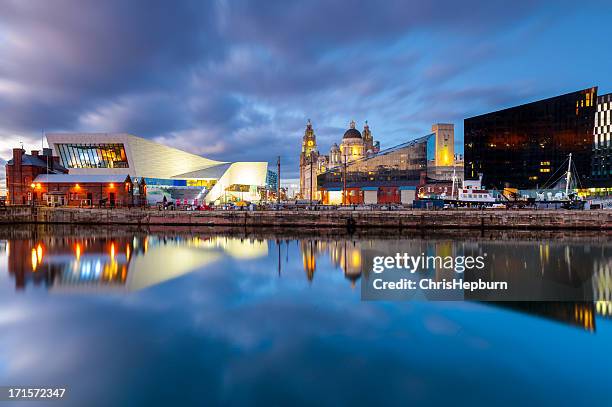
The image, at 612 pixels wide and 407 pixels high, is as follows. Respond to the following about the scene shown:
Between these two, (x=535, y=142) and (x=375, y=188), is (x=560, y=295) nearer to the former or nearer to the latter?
(x=375, y=188)

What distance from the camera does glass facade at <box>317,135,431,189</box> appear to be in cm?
7112

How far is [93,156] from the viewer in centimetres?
6956

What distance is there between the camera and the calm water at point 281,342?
→ 23.1 feet

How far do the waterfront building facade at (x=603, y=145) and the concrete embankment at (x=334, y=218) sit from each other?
42.3 meters

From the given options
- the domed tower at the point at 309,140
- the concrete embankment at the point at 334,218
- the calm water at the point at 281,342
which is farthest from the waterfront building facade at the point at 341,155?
the calm water at the point at 281,342

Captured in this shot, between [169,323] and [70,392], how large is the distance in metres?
3.93

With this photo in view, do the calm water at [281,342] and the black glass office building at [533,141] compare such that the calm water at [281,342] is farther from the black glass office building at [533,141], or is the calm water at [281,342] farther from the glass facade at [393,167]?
the black glass office building at [533,141]

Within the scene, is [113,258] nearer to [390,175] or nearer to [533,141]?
[390,175]

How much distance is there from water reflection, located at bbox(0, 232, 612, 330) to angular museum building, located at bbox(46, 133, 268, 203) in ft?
130

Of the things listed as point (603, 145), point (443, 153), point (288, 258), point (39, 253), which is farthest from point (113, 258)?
point (443, 153)

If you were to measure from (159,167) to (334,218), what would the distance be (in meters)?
50.8

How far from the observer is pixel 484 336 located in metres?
9.66

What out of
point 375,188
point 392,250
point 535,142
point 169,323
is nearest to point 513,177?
point 535,142

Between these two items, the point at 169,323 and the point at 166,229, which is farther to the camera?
the point at 166,229
